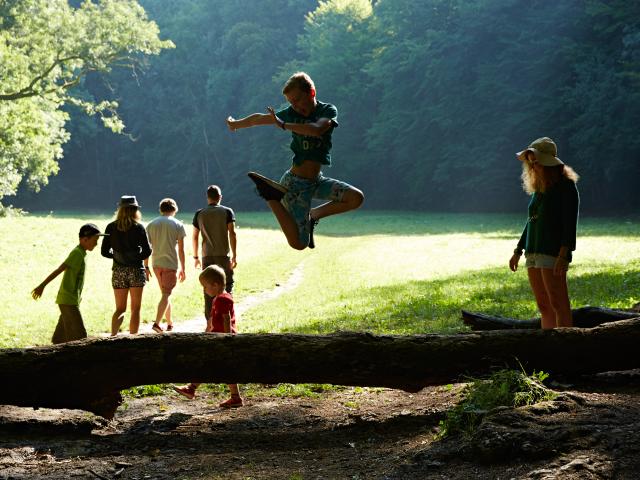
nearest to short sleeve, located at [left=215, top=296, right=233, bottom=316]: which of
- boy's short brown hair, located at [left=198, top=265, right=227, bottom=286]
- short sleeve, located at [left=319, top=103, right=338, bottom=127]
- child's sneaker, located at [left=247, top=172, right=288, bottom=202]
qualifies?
boy's short brown hair, located at [left=198, top=265, right=227, bottom=286]

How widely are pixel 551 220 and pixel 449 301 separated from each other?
774 cm

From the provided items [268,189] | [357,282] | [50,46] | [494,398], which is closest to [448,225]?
[50,46]

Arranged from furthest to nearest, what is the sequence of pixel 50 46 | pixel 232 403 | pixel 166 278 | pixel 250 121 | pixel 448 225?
1. pixel 448 225
2. pixel 50 46
3. pixel 166 278
4. pixel 232 403
5. pixel 250 121

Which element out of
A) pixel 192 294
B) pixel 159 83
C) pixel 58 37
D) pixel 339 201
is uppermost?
pixel 159 83

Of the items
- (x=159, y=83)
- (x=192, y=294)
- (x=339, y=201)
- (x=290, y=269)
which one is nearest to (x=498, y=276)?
(x=192, y=294)

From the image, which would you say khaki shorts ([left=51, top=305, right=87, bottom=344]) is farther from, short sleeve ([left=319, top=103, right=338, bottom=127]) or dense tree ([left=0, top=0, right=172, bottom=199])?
dense tree ([left=0, top=0, right=172, bottom=199])

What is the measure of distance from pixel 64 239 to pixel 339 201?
2788 centimetres

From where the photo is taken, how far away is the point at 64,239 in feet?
109

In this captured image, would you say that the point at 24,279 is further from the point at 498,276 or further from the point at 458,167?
the point at 458,167

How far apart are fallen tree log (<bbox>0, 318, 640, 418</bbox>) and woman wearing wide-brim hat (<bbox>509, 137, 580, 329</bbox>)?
2.51 ft

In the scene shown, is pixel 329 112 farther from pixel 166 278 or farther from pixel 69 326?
pixel 166 278

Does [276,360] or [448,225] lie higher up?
[448,225]

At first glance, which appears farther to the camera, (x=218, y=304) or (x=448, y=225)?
(x=448, y=225)

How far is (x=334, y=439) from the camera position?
6.81 metres
